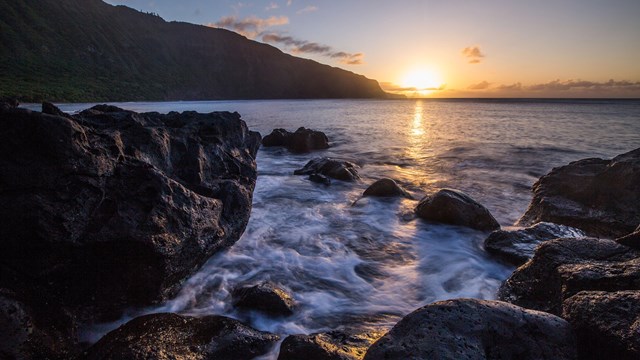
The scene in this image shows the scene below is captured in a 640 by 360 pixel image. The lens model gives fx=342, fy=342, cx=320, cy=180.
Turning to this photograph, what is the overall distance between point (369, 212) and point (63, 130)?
21.1 ft

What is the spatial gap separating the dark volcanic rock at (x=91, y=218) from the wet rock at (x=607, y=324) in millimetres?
4370

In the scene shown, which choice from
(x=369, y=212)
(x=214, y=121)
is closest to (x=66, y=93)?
(x=214, y=121)

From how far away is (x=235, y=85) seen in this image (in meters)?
145

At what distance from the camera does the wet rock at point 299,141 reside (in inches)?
735

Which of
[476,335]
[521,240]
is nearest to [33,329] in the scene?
[476,335]

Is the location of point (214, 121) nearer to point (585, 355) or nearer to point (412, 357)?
point (412, 357)

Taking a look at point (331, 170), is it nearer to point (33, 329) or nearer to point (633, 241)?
point (633, 241)

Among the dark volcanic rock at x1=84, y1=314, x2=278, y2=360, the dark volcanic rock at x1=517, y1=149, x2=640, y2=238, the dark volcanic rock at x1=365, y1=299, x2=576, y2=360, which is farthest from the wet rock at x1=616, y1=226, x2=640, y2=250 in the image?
the dark volcanic rock at x1=84, y1=314, x2=278, y2=360

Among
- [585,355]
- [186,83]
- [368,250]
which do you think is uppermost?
[186,83]

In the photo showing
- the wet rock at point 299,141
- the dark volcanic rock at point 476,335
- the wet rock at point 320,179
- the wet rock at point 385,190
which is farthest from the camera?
the wet rock at point 299,141

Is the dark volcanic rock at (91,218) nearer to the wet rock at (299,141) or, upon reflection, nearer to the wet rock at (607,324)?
the wet rock at (607,324)

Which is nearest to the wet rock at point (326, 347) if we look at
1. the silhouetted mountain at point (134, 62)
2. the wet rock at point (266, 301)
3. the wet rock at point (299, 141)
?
the wet rock at point (266, 301)

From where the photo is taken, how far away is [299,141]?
1870 centimetres

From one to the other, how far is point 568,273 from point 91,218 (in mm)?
5320
